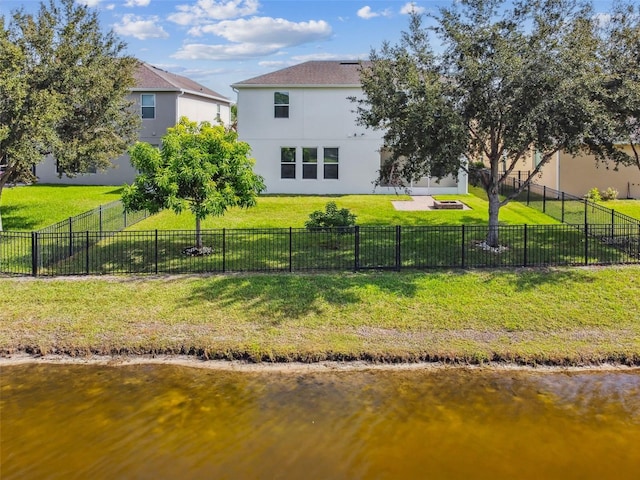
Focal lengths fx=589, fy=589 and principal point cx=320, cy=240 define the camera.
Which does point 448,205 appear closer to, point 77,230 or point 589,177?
point 589,177

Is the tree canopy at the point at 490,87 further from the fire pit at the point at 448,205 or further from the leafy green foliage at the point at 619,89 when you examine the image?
the fire pit at the point at 448,205

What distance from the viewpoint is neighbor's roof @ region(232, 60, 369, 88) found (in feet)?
90.8

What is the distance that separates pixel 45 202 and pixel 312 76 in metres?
13.3

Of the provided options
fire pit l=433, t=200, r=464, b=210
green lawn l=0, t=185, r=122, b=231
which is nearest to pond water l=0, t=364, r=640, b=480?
green lawn l=0, t=185, r=122, b=231

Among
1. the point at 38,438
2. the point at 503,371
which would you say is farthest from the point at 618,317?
the point at 38,438

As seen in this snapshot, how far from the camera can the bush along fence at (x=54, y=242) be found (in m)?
15.2

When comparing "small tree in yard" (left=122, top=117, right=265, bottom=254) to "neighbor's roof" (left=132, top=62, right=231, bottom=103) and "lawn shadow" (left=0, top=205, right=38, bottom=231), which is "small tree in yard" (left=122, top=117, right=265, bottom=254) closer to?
"lawn shadow" (left=0, top=205, right=38, bottom=231)

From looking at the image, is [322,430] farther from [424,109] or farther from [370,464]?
[424,109]

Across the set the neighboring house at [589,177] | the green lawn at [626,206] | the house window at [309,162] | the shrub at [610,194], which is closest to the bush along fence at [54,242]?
the house window at [309,162]

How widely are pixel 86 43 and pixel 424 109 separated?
12.4 metres

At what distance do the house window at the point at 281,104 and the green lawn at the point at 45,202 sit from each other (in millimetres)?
8379

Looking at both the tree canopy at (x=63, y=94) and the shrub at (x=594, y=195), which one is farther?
the shrub at (x=594, y=195)

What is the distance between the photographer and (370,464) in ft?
24.6

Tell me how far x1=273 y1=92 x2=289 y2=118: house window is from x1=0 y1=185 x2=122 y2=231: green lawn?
27.5ft
